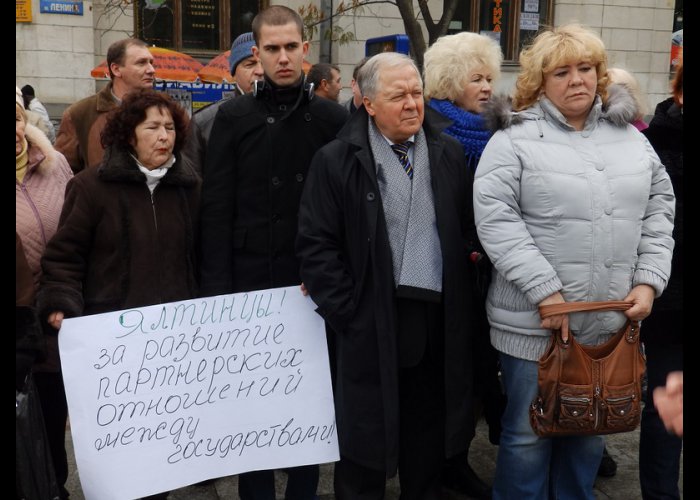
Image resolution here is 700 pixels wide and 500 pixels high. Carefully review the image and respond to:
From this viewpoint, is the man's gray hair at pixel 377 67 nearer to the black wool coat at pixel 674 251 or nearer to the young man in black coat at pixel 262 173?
the young man in black coat at pixel 262 173

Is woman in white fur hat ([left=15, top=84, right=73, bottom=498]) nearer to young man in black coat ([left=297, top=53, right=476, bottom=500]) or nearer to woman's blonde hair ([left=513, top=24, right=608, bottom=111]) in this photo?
young man in black coat ([left=297, top=53, right=476, bottom=500])

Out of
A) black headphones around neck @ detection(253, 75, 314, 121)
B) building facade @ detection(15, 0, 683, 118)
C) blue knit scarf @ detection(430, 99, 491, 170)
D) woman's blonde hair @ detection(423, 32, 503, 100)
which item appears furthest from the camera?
building facade @ detection(15, 0, 683, 118)

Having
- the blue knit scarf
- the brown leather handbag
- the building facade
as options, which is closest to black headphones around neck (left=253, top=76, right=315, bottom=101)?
the blue knit scarf

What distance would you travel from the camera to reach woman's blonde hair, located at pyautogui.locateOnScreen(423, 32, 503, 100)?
142 inches

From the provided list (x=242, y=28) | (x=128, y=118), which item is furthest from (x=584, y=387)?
(x=242, y=28)

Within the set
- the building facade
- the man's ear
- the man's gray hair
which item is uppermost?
the building facade

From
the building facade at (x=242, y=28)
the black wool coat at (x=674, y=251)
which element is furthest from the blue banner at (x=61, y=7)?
the black wool coat at (x=674, y=251)

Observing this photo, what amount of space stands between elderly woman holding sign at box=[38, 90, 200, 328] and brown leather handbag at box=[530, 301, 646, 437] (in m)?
1.47

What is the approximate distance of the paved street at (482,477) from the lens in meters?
3.87

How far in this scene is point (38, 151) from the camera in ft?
11.0

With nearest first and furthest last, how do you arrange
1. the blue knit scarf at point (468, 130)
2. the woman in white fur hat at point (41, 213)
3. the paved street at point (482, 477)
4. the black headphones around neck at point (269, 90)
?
the woman in white fur hat at point (41, 213), the black headphones around neck at point (269, 90), the blue knit scarf at point (468, 130), the paved street at point (482, 477)

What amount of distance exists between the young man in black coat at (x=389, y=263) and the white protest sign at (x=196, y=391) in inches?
7.2

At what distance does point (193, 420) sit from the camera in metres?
3.14

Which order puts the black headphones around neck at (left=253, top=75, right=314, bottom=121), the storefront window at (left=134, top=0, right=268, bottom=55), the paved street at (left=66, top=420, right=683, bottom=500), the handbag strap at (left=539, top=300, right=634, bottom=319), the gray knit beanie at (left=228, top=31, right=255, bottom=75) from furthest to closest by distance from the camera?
the storefront window at (left=134, top=0, right=268, bottom=55)
the gray knit beanie at (left=228, top=31, right=255, bottom=75)
the paved street at (left=66, top=420, right=683, bottom=500)
the black headphones around neck at (left=253, top=75, right=314, bottom=121)
the handbag strap at (left=539, top=300, right=634, bottom=319)
